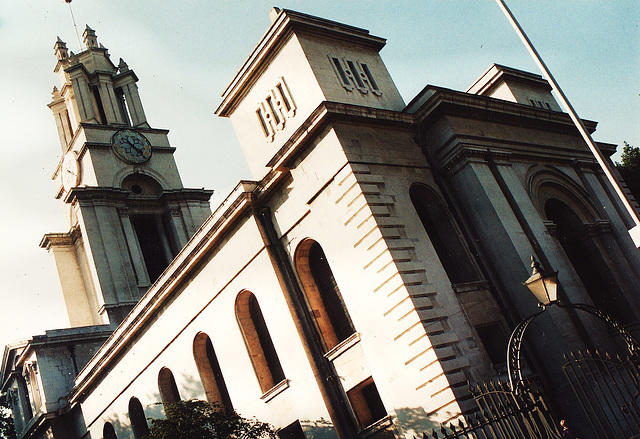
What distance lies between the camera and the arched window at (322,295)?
19.8 metres

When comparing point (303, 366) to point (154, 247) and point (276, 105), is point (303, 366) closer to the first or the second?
point (276, 105)

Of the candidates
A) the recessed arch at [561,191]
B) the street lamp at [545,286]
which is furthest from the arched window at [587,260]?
the street lamp at [545,286]

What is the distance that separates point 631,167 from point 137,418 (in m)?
30.3

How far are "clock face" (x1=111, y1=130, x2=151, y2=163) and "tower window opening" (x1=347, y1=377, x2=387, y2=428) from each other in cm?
2842

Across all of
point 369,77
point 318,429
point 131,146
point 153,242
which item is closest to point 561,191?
point 369,77

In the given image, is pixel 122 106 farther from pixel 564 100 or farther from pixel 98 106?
pixel 564 100

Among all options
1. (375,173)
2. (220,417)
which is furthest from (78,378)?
(375,173)

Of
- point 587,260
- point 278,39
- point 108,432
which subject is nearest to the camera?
point 278,39

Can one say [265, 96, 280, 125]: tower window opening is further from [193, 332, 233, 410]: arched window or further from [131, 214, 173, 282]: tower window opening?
[131, 214, 173, 282]: tower window opening

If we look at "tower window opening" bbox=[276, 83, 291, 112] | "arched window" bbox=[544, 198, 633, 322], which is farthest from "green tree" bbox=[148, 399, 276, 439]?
"arched window" bbox=[544, 198, 633, 322]

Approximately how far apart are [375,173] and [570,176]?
1020 cm

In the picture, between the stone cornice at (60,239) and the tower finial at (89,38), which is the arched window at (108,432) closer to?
the stone cornice at (60,239)

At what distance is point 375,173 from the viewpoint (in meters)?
18.9

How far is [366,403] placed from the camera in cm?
1888
